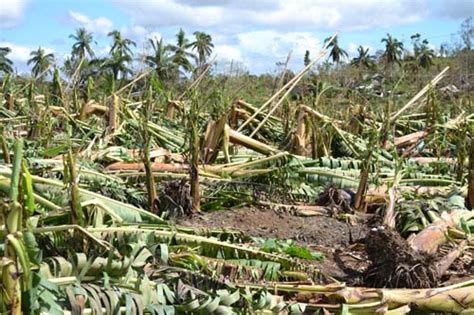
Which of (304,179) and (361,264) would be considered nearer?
(361,264)

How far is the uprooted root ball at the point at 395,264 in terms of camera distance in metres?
3.30

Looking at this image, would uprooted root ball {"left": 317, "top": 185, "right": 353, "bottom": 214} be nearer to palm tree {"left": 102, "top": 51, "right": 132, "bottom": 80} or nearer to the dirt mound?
the dirt mound

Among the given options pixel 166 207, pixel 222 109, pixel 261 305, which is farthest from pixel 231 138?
pixel 261 305

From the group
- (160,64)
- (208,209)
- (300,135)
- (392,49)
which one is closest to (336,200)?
(208,209)

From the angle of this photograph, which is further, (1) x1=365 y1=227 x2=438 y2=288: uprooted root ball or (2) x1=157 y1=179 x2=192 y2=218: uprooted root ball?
(2) x1=157 y1=179 x2=192 y2=218: uprooted root ball

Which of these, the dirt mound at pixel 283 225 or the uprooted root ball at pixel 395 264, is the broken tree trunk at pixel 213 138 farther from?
the uprooted root ball at pixel 395 264

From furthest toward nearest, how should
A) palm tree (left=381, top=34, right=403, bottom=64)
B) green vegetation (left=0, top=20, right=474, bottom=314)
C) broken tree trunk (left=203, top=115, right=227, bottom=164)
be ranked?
palm tree (left=381, top=34, right=403, bottom=64)
broken tree trunk (left=203, top=115, right=227, bottom=164)
green vegetation (left=0, top=20, right=474, bottom=314)

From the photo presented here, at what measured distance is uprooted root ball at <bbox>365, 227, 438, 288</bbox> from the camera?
3299 mm

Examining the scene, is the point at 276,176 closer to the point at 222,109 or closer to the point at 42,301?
the point at 222,109

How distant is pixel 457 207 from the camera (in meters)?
4.83

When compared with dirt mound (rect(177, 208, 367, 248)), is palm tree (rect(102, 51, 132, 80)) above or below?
above

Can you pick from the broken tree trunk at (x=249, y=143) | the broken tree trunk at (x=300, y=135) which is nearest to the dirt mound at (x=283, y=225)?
the broken tree trunk at (x=249, y=143)

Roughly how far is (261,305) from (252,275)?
452mm

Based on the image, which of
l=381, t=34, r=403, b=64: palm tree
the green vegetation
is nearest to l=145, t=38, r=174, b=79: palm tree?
the green vegetation
